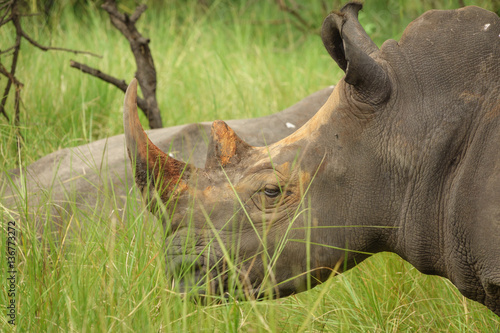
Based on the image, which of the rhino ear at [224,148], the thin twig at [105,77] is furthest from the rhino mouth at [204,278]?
the thin twig at [105,77]

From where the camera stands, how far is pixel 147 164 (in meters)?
2.64

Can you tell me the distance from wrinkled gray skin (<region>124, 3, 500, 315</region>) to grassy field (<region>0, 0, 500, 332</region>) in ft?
0.68

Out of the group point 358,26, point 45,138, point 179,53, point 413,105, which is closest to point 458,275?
point 413,105

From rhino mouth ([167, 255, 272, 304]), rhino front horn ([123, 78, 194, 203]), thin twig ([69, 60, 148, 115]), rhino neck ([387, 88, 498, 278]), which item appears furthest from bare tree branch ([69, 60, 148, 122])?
rhino neck ([387, 88, 498, 278])

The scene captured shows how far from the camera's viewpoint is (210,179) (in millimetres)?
2684

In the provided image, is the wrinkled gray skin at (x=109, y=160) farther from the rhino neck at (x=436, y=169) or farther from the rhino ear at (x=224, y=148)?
the rhino neck at (x=436, y=169)

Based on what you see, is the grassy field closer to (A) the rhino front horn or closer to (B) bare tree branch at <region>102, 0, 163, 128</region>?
(A) the rhino front horn

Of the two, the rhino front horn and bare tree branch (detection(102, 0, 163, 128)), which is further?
bare tree branch (detection(102, 0, 163, 128))

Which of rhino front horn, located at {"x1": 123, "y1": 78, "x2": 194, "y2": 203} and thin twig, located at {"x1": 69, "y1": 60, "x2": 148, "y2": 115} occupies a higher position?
thin twig, located at {"x1": 69, "y1": 60, "x2": 148, "y2": 115}

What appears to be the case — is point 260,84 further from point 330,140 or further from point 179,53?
point 330,140

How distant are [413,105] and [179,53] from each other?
4.88 m

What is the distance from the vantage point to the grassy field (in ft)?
7.93

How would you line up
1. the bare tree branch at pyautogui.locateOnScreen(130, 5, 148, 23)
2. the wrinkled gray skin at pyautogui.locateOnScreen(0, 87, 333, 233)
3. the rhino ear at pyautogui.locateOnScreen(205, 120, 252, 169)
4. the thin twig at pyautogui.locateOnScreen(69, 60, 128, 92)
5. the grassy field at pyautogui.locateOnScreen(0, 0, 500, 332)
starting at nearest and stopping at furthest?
the grassy field at pyautogui.locateOnScreen(0, 0, 500, 332)
the rhino ear at pyautogui.locateOnScreen(205, 120, 252, 169)
the wrinkled gray skin at pyautogui.locateOnScreen(0, 87, 333, 233)
the thin twig at pyautogui.locateOnScreen(69, 60, 128, 92)
the bare tree branch at pyautogui.locateOnScreen(130, 5, 148, 23)

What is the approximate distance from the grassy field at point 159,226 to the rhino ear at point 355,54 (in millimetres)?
705
